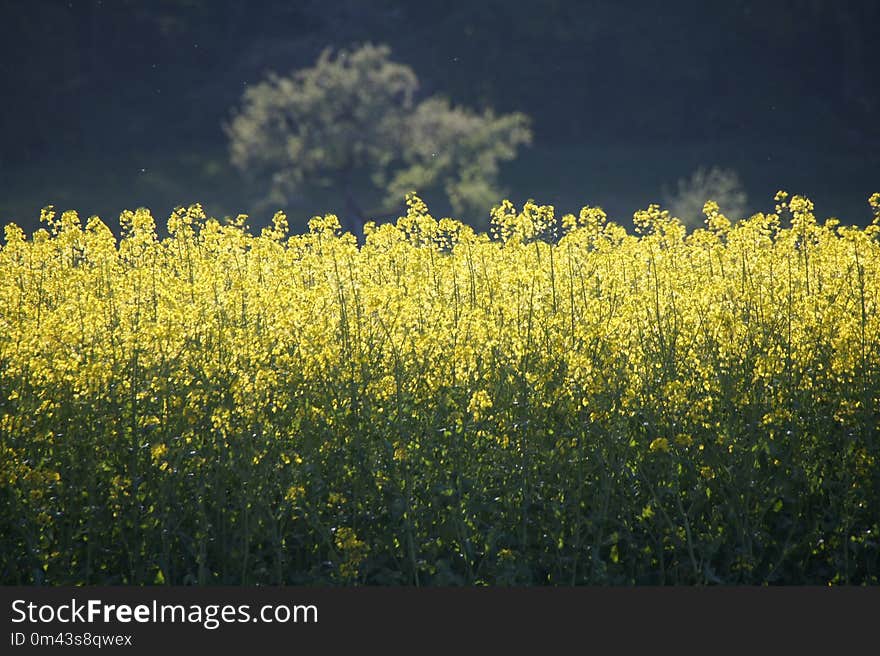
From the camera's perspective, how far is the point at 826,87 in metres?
46.5

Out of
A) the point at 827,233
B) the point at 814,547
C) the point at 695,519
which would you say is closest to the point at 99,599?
the point at 695,519

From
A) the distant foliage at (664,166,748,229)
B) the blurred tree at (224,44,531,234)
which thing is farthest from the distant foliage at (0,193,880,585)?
the blurred tree at (224,44,531,234)

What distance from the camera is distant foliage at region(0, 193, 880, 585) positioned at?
4180 millimetres

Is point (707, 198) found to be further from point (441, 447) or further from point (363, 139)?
point (441, 447)

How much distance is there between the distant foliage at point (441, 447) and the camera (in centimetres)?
418

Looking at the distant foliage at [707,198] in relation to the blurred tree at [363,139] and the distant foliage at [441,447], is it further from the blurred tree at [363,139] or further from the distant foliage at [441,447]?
the distant foliage at [441,447]

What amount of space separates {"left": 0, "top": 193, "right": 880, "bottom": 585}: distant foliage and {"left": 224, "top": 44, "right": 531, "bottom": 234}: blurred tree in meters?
19.7

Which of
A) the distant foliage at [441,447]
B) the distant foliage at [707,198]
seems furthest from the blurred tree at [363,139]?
the distant foliage at [441,447]

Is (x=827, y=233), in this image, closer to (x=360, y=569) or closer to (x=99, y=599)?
(x=360, y=569)

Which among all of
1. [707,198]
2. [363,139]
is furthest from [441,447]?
[707,198]

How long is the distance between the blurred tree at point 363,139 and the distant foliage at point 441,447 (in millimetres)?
19684

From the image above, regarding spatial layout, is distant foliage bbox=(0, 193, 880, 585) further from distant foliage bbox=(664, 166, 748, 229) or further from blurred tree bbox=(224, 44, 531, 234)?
blurred tree bbox=(224, 44, 531, 234)

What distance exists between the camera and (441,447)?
481 centimetres

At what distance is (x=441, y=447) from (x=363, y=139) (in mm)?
21697
